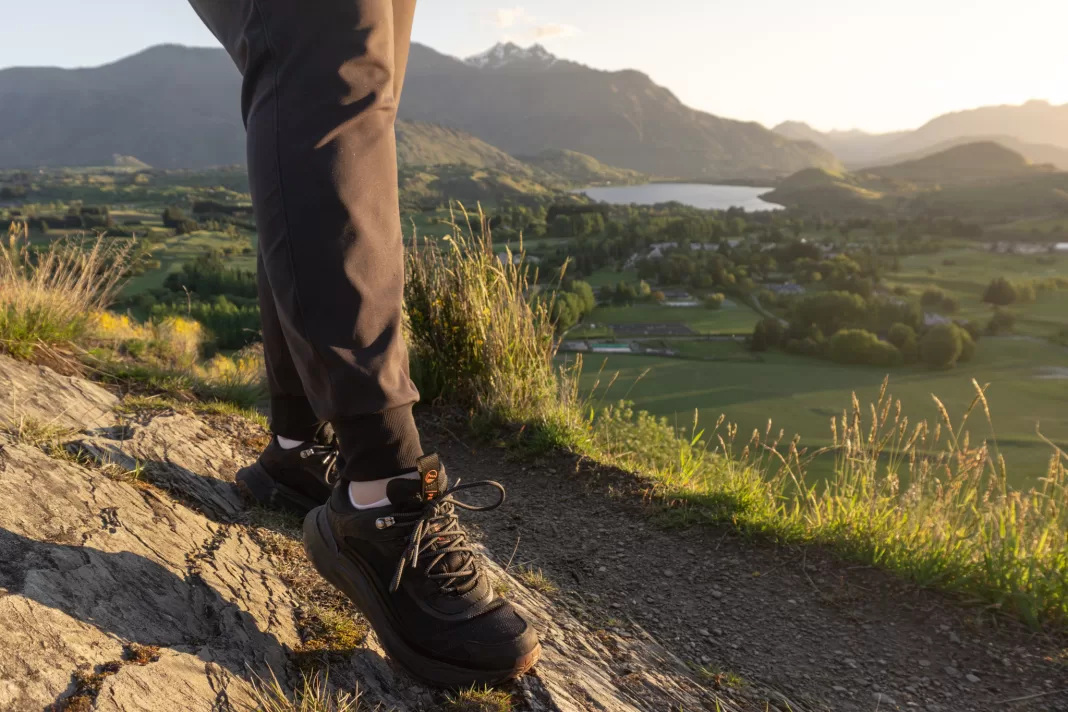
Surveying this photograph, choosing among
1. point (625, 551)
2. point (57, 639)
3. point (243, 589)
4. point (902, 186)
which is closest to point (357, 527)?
point (243, 589)

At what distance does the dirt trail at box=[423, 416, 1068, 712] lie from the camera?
1846 mm

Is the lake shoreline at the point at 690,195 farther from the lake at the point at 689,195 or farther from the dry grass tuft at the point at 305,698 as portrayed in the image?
the dry grass tuft at the point at 305,698

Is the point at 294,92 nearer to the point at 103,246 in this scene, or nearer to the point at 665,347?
the point at 103,246

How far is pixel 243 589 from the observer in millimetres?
1475

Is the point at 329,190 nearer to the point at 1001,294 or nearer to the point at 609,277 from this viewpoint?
the point at 609,277

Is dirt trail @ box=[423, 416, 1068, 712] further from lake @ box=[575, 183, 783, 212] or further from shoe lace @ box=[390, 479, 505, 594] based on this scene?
lake @ box=[575, 183, 783, 212]

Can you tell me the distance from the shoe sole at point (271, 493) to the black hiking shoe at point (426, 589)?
1.70ft

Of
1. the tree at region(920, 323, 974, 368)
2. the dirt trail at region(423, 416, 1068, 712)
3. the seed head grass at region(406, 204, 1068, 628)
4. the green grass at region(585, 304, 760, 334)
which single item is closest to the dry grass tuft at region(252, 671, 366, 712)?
the dirt trail at region(423, 416, 1068, 712)

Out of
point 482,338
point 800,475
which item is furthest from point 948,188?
point 482,338

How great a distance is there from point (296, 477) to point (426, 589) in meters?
0.75

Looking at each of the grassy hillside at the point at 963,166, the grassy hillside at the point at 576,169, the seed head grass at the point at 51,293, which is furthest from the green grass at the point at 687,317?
the grassy hillside at the point at 576,169

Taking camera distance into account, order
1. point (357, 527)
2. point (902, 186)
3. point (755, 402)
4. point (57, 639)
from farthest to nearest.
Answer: point (902, 186) < point (755, 402) < point (357, 527) < point (57, 639)

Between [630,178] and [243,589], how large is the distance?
20065cm

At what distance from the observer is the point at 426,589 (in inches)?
53.4
